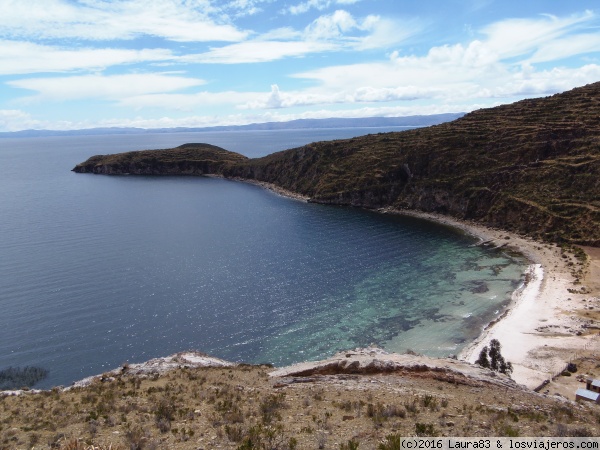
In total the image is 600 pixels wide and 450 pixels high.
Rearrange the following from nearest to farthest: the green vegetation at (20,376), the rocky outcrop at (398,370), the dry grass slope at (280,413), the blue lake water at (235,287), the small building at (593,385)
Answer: the dry grass slope at (280,413) < the rocky outcrop at (398,370) < the small building at (593,385) < the green vegetation at (20,376) < the blue lake water at (235,287)

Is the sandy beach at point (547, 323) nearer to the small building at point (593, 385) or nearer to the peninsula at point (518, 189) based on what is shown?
the peninsula at point (518, 189)

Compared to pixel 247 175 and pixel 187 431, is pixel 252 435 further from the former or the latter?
pixel 247 175

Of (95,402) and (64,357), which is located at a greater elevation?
(95,402)

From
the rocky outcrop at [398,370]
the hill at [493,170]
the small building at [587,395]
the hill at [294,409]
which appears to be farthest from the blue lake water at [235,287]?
the hill at [294,409]

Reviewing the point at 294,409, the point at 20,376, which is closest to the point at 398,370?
the point at 294,409

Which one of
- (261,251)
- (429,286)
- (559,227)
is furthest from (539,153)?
(261,251)

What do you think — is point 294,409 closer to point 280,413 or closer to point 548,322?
point 280,413
